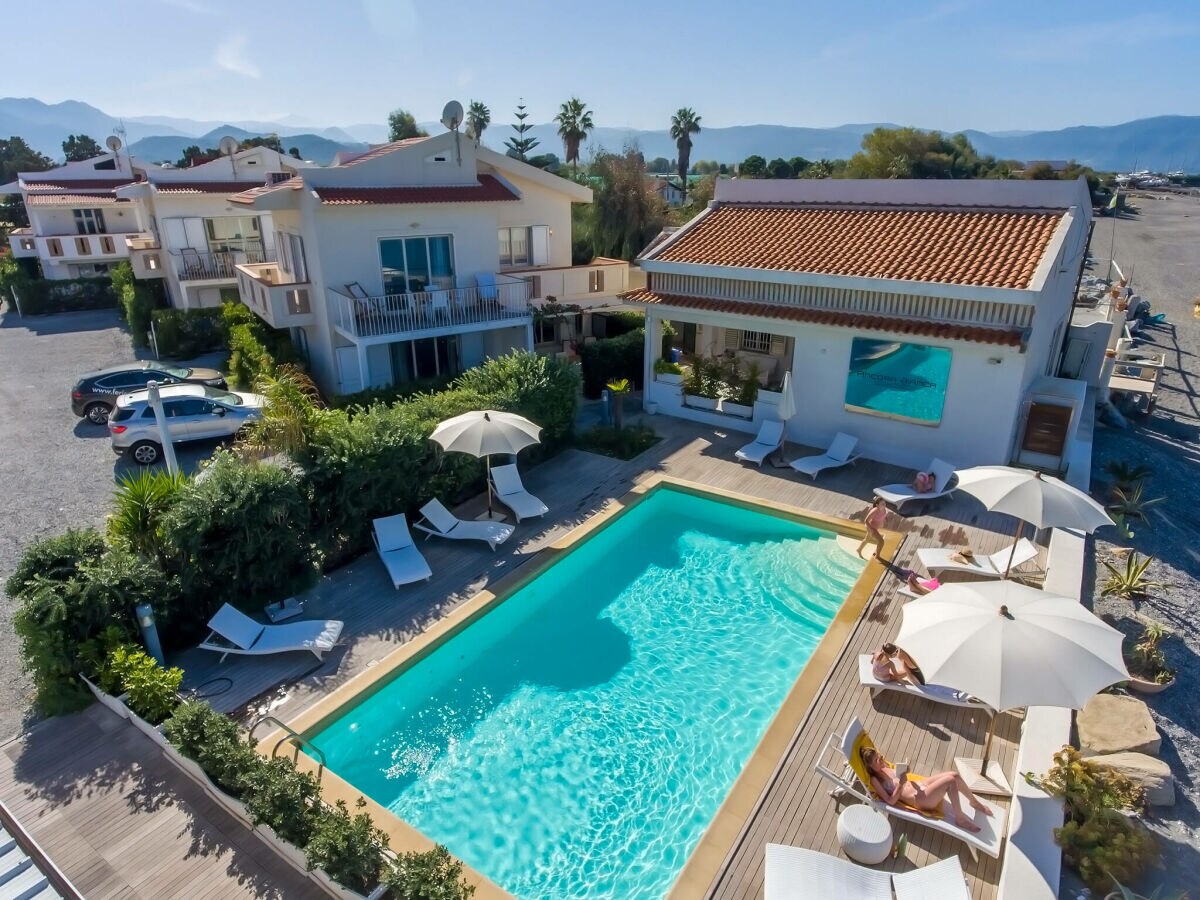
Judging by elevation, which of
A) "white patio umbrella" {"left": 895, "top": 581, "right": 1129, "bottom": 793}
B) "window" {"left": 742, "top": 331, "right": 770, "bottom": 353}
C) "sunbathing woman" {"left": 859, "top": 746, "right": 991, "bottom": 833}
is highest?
"window" {"left": 742, "top": 331, "right": 770, "bottom": 353}

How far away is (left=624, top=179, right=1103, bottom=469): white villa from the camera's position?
609 inches

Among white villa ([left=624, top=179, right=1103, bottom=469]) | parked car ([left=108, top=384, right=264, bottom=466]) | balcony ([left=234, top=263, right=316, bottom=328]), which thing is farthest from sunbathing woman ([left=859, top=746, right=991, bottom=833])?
balcony ([left=234, top=263, right=316, bottom=328])

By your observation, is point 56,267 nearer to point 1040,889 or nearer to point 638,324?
point 638,324

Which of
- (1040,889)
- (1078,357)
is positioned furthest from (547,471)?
(1078,357)

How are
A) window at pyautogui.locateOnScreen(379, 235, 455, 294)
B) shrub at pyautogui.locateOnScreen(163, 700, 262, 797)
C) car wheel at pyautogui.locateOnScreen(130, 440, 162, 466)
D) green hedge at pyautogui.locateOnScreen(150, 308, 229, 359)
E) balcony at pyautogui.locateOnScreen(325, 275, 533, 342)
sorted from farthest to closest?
green hedge at pyautogui.locateOnScreen(150, 308, 229, 359) → window at pyautogui.locateOnScreen(379, 235, 455, 294) → balcony at pyautogui.locateOnScreen(325, 275, 533, 342) → car wheel at pyautogui.locateOnScreen(130, 440, 162, 466) → shrub at pyautogui.locateOnScreen(163, 700, 262, 797)

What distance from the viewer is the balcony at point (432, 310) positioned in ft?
64.0

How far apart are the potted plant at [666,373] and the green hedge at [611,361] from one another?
54.5 inches

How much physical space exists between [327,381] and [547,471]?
9656 mm

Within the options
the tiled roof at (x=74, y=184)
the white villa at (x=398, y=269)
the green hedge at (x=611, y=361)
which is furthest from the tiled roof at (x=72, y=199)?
the green hedge at (x=611, y=361)

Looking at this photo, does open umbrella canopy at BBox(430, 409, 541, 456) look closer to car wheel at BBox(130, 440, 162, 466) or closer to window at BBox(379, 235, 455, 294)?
window at BBox(379, 235, 455, 294)

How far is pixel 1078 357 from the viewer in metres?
21.7

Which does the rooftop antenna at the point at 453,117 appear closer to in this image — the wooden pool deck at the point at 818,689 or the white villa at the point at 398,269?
the white villa at the point at 398,269

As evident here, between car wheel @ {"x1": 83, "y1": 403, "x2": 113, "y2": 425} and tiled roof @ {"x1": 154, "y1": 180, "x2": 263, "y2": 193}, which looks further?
tiled roof @ {"x1": 154, "y1": 180, "x2": 263, "y2": 193}

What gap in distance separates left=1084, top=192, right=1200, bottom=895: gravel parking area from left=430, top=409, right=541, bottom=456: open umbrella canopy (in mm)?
10085
